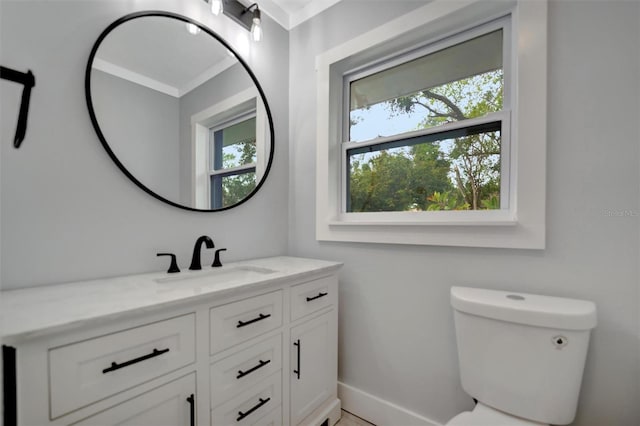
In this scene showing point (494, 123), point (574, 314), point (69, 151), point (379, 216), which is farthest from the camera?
point (379, 216)

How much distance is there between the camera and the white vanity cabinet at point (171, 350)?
64 centimetres

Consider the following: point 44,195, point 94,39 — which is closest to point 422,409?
point 44,195

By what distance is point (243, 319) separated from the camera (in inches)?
40.9

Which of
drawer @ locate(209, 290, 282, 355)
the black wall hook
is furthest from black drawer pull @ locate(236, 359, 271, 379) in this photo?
the black wall hook

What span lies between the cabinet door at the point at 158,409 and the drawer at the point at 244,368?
8cm

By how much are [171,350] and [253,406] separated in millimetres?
454

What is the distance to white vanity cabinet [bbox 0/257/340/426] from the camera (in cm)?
64

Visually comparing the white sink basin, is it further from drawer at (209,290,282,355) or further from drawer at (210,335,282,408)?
drawer at (210,335,282,408)

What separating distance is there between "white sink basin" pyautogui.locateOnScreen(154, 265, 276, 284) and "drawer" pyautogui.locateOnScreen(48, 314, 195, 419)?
1.13ft

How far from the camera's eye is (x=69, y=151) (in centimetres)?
103

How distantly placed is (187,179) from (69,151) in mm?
450

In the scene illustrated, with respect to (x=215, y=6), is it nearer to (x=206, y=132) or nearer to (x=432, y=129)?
(x=206, y=132)

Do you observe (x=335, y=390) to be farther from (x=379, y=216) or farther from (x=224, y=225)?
(x=224, y=225)

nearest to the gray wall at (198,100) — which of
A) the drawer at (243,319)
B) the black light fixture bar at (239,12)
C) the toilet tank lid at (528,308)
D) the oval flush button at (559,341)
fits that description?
the black light fixture bar at (239,12)
